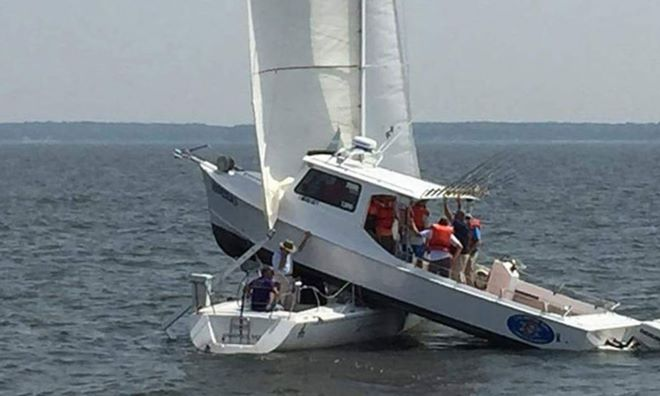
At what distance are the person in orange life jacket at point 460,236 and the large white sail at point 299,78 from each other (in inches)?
114

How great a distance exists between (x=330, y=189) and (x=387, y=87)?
148 inches

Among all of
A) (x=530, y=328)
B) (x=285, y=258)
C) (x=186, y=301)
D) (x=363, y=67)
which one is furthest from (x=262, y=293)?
(x=186, y=301)

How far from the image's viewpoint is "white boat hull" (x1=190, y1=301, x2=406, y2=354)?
2452cm

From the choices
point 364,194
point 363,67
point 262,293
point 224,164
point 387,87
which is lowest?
point 262,293

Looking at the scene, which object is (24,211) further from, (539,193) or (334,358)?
(334,358)

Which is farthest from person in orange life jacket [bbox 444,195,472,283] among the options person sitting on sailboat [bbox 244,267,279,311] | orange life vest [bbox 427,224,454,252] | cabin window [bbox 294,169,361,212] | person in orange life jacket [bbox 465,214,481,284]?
person sitting on sailboat [bbox 244,267,279,311]

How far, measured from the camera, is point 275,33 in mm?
28375

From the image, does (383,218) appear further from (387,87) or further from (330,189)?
(387,87)

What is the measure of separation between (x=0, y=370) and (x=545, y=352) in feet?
27.2

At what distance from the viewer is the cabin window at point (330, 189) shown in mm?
26312

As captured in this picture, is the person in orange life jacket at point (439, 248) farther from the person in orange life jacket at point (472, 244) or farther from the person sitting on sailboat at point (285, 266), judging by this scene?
the person sitting on sailboat at point (285, 266)

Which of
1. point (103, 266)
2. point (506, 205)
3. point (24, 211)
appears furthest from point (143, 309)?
point (506, 205)

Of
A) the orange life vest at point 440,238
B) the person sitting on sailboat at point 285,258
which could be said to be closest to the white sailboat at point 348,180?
the orange life vest at point 440,238

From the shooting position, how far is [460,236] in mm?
26391
